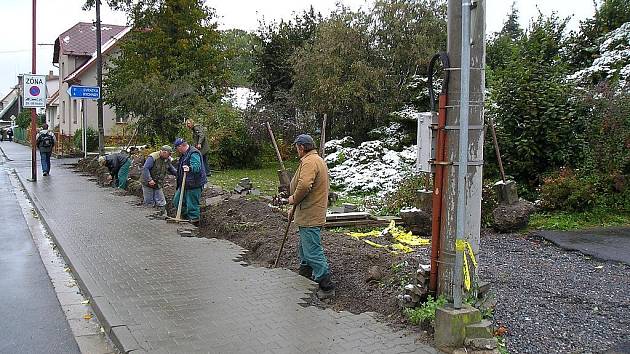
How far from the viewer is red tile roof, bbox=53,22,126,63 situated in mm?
47562

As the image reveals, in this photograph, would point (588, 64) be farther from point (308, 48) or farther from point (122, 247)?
point (122, 247)

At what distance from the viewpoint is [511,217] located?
1060 cm

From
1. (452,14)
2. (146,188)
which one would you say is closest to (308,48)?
(146,188)

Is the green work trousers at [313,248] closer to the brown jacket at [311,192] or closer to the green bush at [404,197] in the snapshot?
the brown jacket at [311,192]

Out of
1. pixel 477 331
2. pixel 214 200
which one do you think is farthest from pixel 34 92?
pixel 477 331

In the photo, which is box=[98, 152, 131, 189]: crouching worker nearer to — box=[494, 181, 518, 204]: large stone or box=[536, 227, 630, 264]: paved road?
box=[494, 181, 518, 204]: large stone

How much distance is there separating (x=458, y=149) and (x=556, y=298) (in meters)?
2.31

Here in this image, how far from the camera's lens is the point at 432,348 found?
17.5ft

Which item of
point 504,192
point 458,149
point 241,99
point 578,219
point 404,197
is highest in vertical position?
point 241,99

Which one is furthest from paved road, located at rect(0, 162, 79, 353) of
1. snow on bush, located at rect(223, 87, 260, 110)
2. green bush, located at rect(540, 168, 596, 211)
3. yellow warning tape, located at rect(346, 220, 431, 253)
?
snow on bush, located at rect(223, 87, 260, 110)

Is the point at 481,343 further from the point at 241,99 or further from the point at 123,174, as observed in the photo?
the point at 241,99

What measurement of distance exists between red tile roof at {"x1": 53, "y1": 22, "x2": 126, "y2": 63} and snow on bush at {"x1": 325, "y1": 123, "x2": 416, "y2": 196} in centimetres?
3258

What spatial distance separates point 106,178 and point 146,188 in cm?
611

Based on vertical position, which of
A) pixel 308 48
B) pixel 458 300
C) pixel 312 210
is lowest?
pixel 458 300
